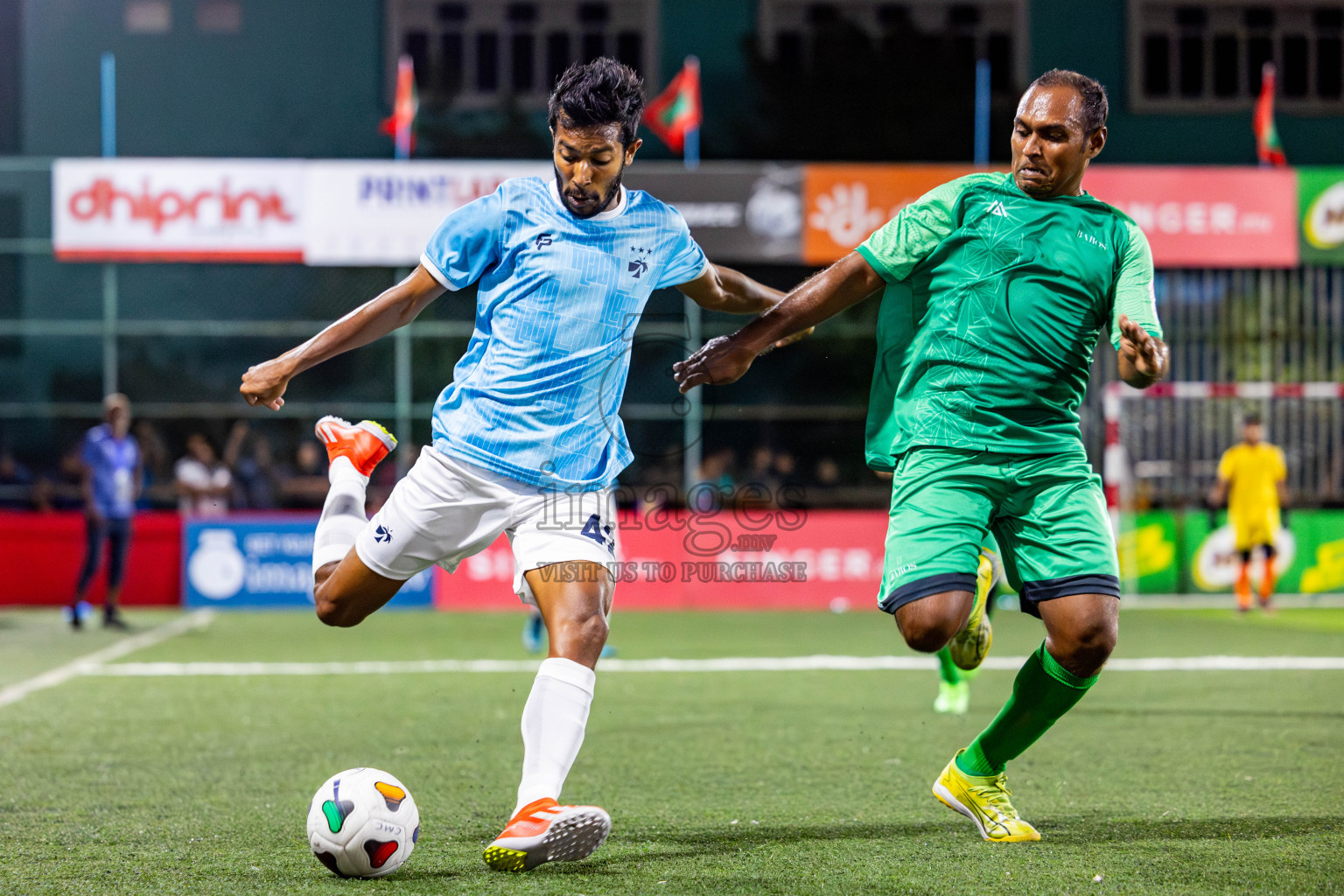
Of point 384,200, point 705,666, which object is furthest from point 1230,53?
point 705,666

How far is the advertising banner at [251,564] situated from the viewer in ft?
52.6

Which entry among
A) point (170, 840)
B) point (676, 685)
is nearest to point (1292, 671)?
point (676, 685)

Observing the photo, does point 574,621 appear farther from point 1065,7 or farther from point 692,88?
point 1065,7

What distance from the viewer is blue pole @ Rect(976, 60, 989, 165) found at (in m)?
20.0

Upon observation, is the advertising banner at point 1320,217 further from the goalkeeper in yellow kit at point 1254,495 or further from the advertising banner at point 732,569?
the advertising banner at point 732,569

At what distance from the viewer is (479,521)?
174 inches

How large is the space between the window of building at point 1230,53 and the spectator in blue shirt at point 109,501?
52.3 ft

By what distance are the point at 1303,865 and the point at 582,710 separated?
6.99ft

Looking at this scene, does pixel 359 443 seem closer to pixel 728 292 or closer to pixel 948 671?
pixel 728 292

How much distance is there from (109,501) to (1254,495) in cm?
1125

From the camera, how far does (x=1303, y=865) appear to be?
4207mm

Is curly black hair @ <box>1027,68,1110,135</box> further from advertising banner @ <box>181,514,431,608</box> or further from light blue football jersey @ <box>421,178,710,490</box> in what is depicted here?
advertising banner @ <box>181,514,431,608</box>

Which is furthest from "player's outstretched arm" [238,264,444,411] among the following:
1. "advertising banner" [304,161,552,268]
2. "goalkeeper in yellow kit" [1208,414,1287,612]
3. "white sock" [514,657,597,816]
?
"advertising banner" [304,161,552,268]

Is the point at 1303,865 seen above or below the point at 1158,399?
below
